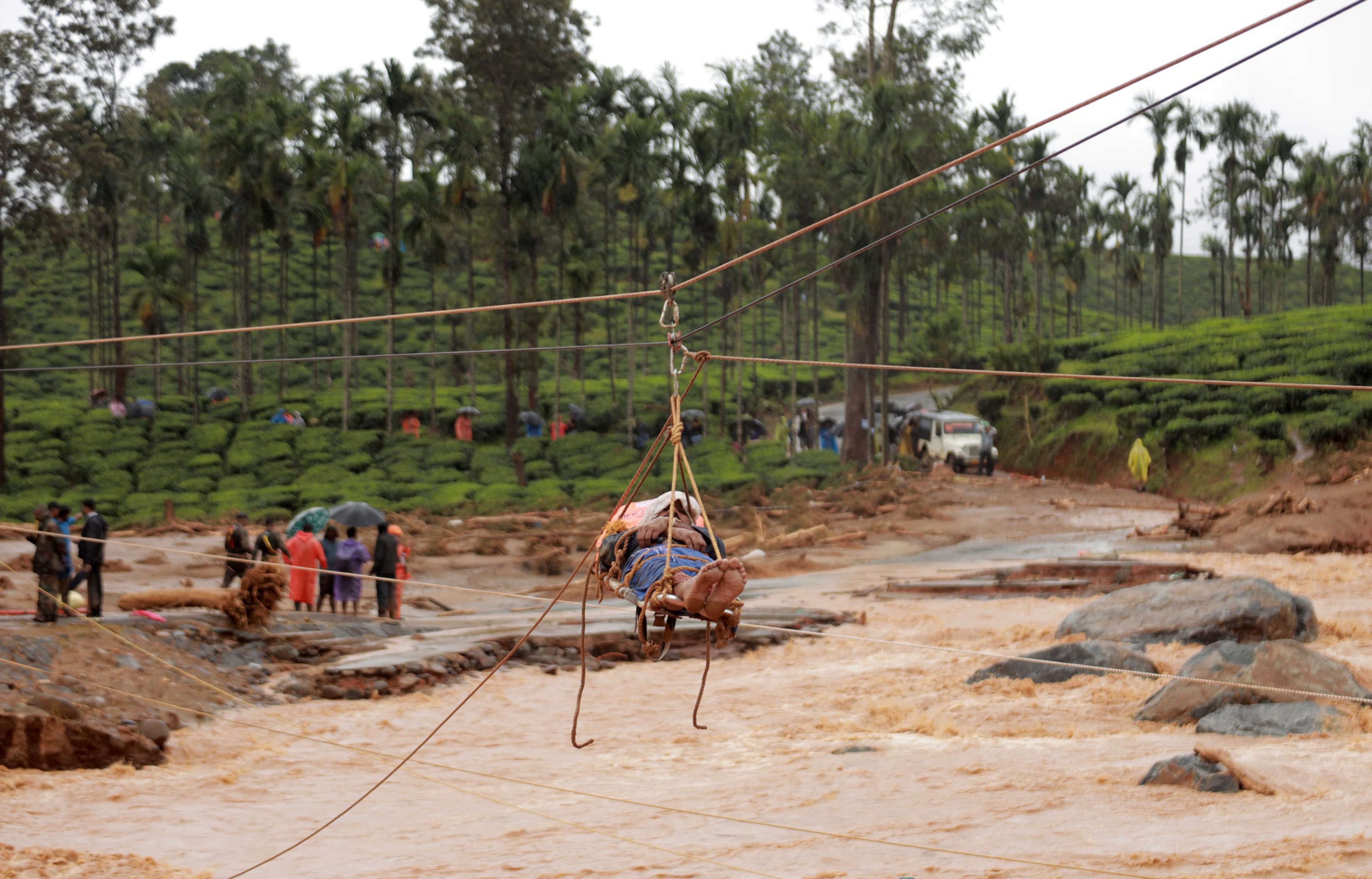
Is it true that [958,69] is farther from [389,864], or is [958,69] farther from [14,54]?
[389,864]

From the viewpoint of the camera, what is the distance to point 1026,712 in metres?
12.6

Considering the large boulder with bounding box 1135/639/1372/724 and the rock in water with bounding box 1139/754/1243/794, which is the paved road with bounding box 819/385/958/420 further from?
the rock in water with bounding box 1139/754/1243/794

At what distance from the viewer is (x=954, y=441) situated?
33594 mm

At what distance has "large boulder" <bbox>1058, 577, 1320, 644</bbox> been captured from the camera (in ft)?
47.1

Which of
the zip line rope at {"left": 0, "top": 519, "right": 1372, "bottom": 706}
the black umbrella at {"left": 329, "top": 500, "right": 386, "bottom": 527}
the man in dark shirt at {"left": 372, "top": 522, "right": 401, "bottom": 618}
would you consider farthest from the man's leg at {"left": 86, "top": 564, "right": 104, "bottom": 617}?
the black umbrella at {"left": 329, "top": 500, "right": 386, "bottom": 527}

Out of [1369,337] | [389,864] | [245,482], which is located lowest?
[389,864]

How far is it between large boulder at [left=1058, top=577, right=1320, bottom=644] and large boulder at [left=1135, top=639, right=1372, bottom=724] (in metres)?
2.10

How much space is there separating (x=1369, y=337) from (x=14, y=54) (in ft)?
128

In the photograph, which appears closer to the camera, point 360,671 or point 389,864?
point 389,864

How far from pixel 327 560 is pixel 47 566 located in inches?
147

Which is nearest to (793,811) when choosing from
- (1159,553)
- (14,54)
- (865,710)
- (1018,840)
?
(1018,840)

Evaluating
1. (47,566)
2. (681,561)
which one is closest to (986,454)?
(47,566)

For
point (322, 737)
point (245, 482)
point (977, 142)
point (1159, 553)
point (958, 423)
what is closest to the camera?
point (322, 737)

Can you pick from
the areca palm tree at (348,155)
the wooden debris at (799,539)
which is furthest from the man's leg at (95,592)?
the areca palm tree at (348,155)
